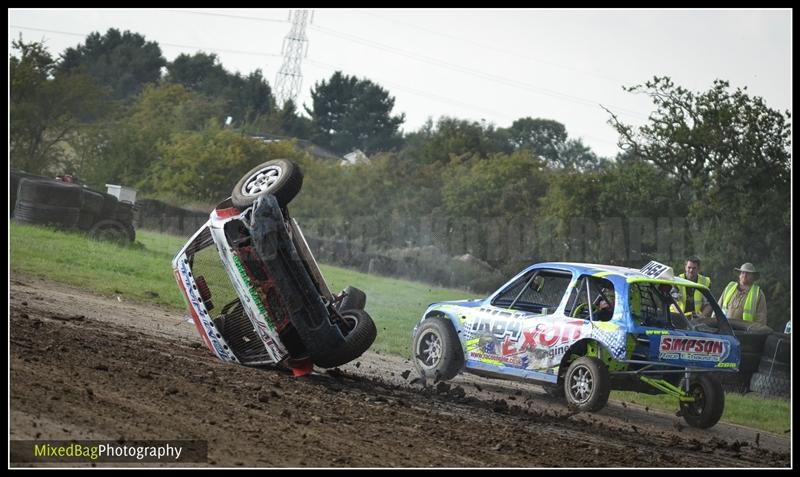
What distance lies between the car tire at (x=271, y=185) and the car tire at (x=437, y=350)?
8.28 ft

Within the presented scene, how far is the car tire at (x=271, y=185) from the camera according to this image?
421 inches

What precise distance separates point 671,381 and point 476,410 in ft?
7.87

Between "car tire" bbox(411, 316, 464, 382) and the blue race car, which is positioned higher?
the blue race car

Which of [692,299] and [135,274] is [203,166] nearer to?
[135,274]

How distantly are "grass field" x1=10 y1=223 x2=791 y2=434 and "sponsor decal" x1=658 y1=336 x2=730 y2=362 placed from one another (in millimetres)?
1781

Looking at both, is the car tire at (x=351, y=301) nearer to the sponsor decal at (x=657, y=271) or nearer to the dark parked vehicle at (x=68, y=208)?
the sponsor decal at (x=657, y=271)

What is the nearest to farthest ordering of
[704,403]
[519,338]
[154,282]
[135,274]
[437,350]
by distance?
[704,403] < [519,338] < [437,350] < [154,282] < [135,274]

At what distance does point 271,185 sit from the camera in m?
10.9

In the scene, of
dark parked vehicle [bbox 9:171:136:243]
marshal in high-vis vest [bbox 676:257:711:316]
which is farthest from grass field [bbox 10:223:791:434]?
marshal in high-vis vest [bbox 676:257:711:316]

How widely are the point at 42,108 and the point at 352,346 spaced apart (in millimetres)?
31545

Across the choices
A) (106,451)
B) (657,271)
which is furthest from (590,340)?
(106,451)

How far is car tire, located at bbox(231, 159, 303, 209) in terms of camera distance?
35.1ft

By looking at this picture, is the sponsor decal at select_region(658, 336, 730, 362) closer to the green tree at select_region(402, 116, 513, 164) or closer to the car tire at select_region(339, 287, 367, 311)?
the car tire at select_region(339, 287, 367, 311)
